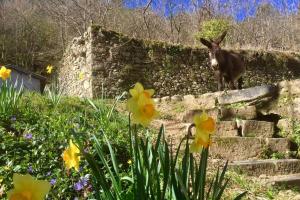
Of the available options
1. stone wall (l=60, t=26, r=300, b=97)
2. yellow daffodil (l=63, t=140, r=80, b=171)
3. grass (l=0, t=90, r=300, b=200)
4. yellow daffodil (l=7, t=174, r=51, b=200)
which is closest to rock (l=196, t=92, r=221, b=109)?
grass (l=0, t=90, r=300, b=200)

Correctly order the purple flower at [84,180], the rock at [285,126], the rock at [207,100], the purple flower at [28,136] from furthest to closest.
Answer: the rock at [207,100]
the rock at [285,126]
the purple flower at [28,136]
the purple flower at [84,180]

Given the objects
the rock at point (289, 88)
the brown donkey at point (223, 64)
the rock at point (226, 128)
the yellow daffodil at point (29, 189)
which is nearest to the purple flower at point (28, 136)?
the rock at point (226, 128)

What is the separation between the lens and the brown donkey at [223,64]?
9.26 meters

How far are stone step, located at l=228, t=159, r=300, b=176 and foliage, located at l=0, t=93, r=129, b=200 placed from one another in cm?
117

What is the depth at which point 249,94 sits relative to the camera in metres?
7.17

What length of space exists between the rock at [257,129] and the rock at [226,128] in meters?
0.14

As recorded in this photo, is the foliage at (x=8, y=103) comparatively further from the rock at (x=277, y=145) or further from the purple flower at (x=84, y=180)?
the rock at (x=277, y=145)

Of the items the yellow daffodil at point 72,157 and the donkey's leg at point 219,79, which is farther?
the donkey's leg at point 219,79

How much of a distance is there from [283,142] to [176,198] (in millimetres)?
3649

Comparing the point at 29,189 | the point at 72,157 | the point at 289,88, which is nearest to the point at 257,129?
the point at 289,88

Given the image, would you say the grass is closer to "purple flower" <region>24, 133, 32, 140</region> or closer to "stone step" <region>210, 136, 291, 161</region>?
"purple flower" <region>24, 133, 32, 140</region>

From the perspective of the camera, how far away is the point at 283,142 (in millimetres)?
5555

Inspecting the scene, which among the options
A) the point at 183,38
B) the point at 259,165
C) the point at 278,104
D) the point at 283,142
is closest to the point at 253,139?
the point at 283,142

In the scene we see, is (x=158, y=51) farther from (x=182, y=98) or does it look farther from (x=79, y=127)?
(x=79, y=127)
